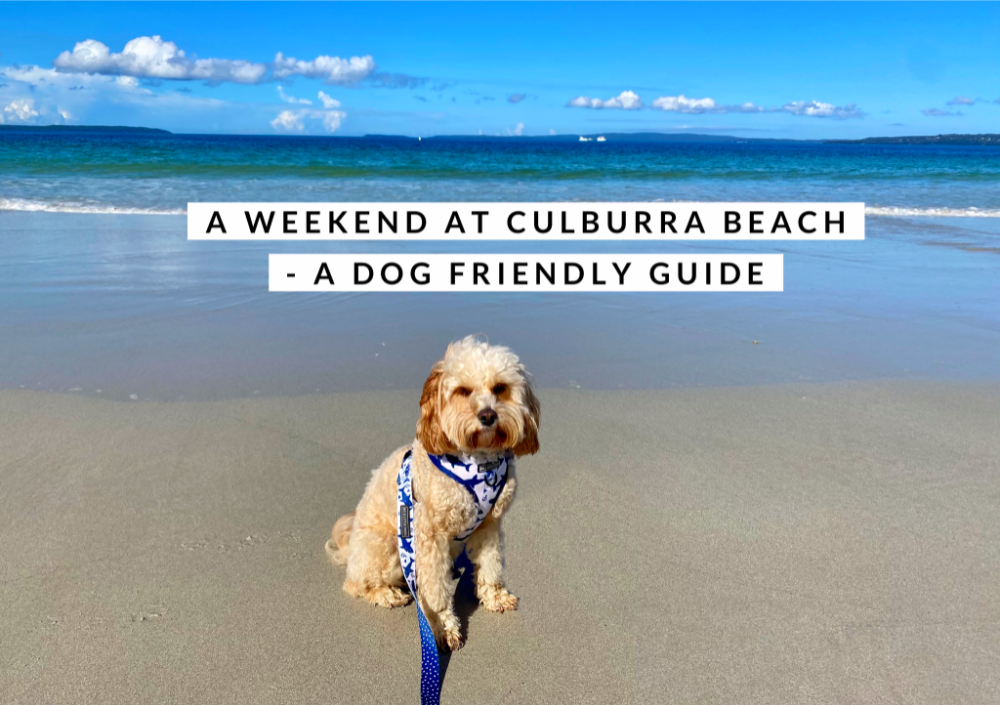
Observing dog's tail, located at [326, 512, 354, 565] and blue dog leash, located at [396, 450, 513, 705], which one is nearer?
blue dog leash, located at [396, 450, 513, 705]

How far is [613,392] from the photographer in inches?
221

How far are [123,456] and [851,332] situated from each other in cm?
599

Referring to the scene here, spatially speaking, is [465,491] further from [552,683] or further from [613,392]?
[613,392]

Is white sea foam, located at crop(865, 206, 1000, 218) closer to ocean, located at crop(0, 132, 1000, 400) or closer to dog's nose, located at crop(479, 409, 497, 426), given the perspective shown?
ocean, located at crop(0, 132, 1000, 400)

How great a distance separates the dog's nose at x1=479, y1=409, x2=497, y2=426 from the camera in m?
2.80

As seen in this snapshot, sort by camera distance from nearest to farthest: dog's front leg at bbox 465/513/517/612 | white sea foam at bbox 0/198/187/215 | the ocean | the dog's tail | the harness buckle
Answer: the harness buckle < dog's front leg at bbox 465/513/517/612 < the dog's tail < the ocean < white sea foam at bbox 0/198/187/215

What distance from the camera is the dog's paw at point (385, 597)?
3.30 metres

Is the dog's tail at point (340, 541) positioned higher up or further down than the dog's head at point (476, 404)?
further down

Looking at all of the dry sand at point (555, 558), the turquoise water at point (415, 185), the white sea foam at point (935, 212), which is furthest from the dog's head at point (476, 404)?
the white sea foam at point (935, 212)

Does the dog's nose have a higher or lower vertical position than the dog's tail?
higher

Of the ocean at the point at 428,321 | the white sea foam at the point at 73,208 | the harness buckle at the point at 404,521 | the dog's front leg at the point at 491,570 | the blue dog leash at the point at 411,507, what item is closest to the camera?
the blue dog leash at the point at 411,507

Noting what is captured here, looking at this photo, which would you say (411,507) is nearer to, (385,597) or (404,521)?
(404,521)

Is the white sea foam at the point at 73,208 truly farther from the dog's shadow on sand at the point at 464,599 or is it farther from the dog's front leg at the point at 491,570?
the dog's front leg at the point at 491,570

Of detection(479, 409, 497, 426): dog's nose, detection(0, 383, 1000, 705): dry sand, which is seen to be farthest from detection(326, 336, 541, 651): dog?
detection(0, 383, 1000, 705): dry sand
